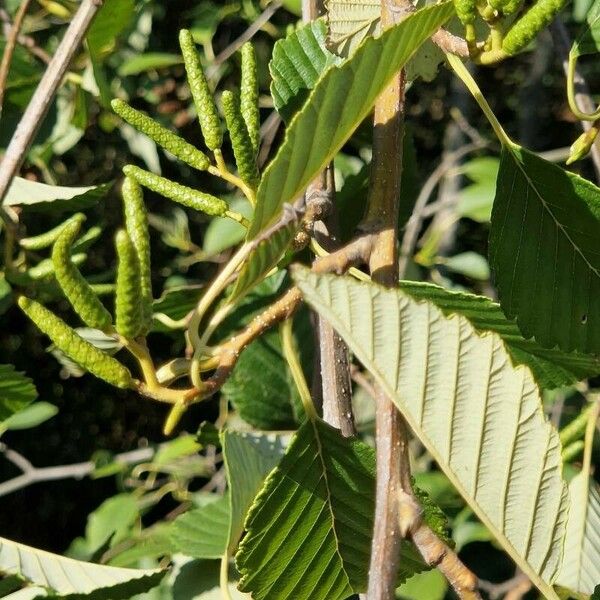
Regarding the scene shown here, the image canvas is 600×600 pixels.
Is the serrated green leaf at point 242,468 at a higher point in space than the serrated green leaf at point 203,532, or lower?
higher

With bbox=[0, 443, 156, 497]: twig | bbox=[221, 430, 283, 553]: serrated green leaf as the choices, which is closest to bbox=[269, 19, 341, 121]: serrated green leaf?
bbox=[221, 430, 283, 553]: serrated green leaf

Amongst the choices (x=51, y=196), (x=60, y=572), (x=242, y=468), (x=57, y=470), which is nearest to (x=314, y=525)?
(x=242, y=468)

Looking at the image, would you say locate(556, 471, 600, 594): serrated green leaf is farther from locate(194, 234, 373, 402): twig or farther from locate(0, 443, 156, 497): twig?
locate(0, 443, 156, 497): twig

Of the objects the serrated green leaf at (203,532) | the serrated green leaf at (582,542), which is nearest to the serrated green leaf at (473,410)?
the serrated green leaf at (582,542)

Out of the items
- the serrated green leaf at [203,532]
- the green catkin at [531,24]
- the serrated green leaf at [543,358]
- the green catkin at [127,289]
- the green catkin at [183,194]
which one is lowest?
the serrated green leaf at [203,532]

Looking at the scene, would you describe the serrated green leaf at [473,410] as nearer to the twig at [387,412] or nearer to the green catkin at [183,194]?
the twig at [387,412]

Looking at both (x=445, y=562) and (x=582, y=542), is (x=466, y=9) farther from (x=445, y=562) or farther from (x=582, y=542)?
(x=582, y=542)
